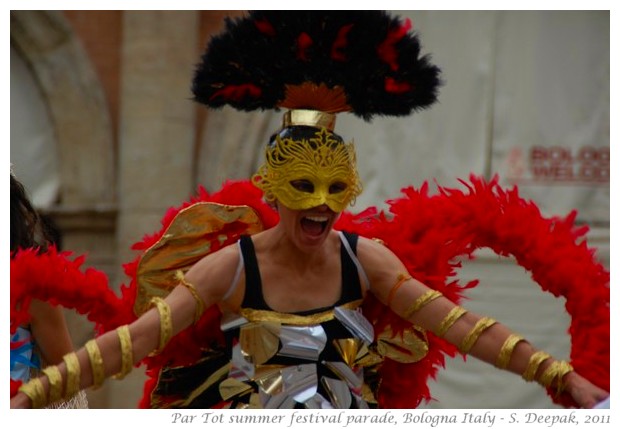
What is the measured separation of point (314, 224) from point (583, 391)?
40.0 inches

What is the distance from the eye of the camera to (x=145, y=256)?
4.73 metres

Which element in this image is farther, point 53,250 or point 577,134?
point 577,134

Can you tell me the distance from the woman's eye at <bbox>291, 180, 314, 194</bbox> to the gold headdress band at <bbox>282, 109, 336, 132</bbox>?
0.23 meters

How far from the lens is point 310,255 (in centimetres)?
438

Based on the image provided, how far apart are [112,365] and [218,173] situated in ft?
17.0

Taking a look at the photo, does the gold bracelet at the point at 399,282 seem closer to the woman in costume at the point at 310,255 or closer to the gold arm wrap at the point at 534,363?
the woman in costume at the point at 310,255

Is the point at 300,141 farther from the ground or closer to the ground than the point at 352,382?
farther from the ground

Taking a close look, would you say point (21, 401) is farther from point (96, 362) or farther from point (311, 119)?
point (311, 119)

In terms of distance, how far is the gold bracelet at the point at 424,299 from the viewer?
14.1 ft

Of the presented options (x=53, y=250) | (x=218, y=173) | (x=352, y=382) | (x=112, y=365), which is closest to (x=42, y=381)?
(x=112, y=365)

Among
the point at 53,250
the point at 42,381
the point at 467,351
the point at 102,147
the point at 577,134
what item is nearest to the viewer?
the point at 42,381

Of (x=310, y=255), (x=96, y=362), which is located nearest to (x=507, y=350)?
(x=310, y=255)

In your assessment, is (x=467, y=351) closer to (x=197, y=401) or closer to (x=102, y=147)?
(x=197, y=401)

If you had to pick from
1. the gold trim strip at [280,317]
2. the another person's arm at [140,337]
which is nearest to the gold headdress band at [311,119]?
the another person's arm at [140,337]
